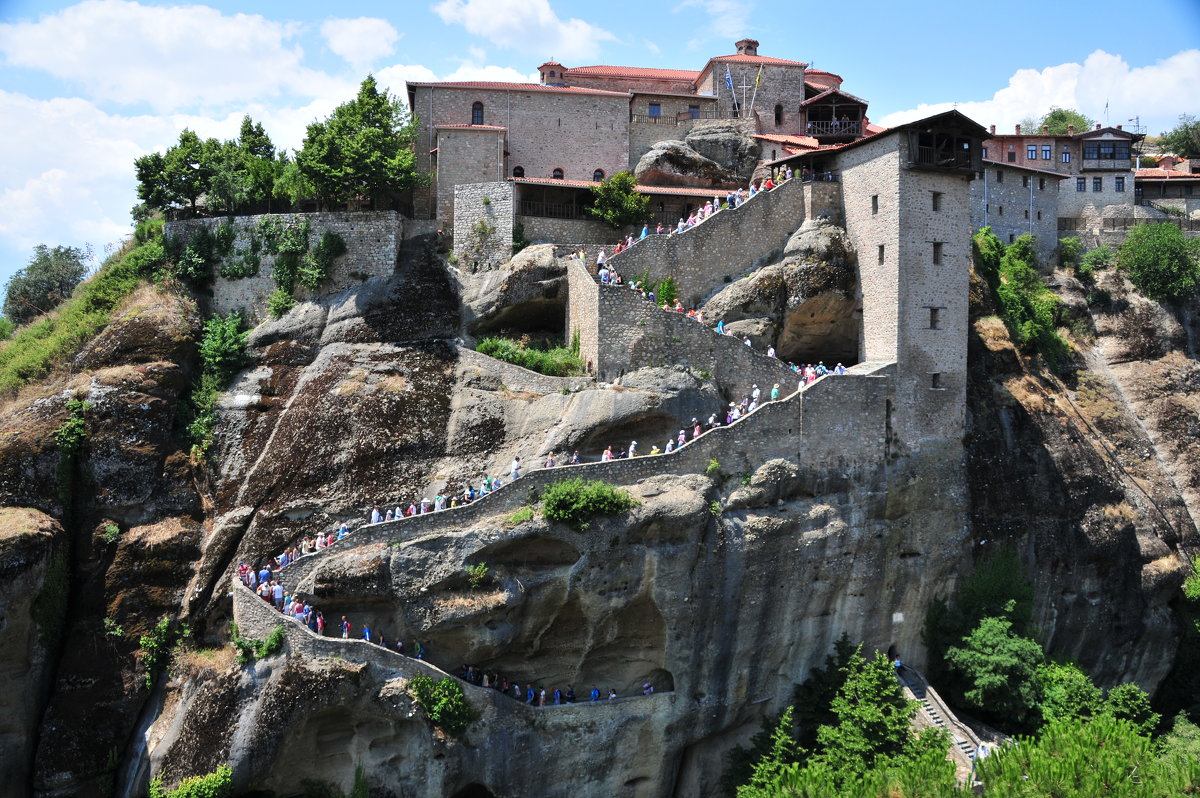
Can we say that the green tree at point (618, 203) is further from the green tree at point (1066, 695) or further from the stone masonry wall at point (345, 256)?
the green tree at point (1066, 695)

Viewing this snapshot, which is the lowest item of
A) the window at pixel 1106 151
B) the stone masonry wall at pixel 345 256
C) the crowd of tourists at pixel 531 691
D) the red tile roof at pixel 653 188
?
the crowd of tourists at pixel 531 691

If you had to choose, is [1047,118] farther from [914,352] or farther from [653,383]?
[653,383]

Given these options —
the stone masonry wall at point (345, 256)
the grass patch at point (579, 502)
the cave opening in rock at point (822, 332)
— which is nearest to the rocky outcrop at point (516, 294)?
the stone masonry wall at point (345, 256)

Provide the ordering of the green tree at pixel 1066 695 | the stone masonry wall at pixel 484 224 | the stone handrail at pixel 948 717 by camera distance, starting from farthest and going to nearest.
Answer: the stone masonry wall at pixel 484 224
the green tree at pixel 1066 695
the stone handrail at pixel 948 717

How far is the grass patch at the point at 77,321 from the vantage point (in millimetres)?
35594

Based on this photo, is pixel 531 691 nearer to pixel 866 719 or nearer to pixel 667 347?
pixel 866 719

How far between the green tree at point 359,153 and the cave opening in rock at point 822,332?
1655cm

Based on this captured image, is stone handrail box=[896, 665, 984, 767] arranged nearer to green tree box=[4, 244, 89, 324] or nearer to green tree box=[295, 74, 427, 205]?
green tree box=[295, 74, 427, 205]

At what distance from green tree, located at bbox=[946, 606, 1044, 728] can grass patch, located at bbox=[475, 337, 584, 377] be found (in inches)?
672

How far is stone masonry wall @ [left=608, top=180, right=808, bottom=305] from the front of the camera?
122 ft

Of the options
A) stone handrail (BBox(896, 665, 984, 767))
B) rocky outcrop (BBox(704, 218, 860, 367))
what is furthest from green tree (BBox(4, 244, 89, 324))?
stone handrail (BBox(896, 665, 984, 767))

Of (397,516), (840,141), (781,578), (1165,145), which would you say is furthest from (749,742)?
(1165,145)

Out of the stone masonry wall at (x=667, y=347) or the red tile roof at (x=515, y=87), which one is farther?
the red tile roof at (x=515, y=87)

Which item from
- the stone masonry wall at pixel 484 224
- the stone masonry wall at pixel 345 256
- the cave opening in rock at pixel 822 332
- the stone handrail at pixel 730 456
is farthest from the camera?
the stone masonry wall at pixel 484 224
